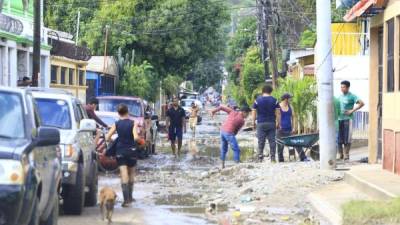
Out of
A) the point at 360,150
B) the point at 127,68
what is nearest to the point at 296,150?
the point at 360,150

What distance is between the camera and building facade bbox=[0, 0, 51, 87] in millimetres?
28250

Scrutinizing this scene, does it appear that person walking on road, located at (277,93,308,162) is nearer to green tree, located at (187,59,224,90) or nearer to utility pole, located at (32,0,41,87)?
utility pole, located at (32,0,41,87)

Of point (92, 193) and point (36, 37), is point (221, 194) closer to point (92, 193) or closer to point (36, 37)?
point (92, 193)

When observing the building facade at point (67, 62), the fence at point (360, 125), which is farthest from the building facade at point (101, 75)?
the fence at point (360, 125)

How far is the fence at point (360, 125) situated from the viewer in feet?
78.2

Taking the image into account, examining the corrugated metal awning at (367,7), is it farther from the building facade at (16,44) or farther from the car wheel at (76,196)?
the building facade at (16,44)

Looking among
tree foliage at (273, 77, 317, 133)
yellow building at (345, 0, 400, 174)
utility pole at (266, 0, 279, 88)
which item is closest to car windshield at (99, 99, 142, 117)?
tree foliage at (273, 77, 317, 133)

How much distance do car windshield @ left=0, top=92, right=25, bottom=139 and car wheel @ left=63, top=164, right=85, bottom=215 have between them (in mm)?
3384

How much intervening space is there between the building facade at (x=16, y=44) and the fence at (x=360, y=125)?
1038cm

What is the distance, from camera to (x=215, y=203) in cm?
1332

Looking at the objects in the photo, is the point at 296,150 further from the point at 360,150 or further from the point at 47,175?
the point at 47,175

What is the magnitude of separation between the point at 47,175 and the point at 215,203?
Answer: 510 centimetres

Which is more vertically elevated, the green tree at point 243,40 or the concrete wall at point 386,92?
the green tree at point 243,40

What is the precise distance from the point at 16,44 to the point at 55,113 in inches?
719
